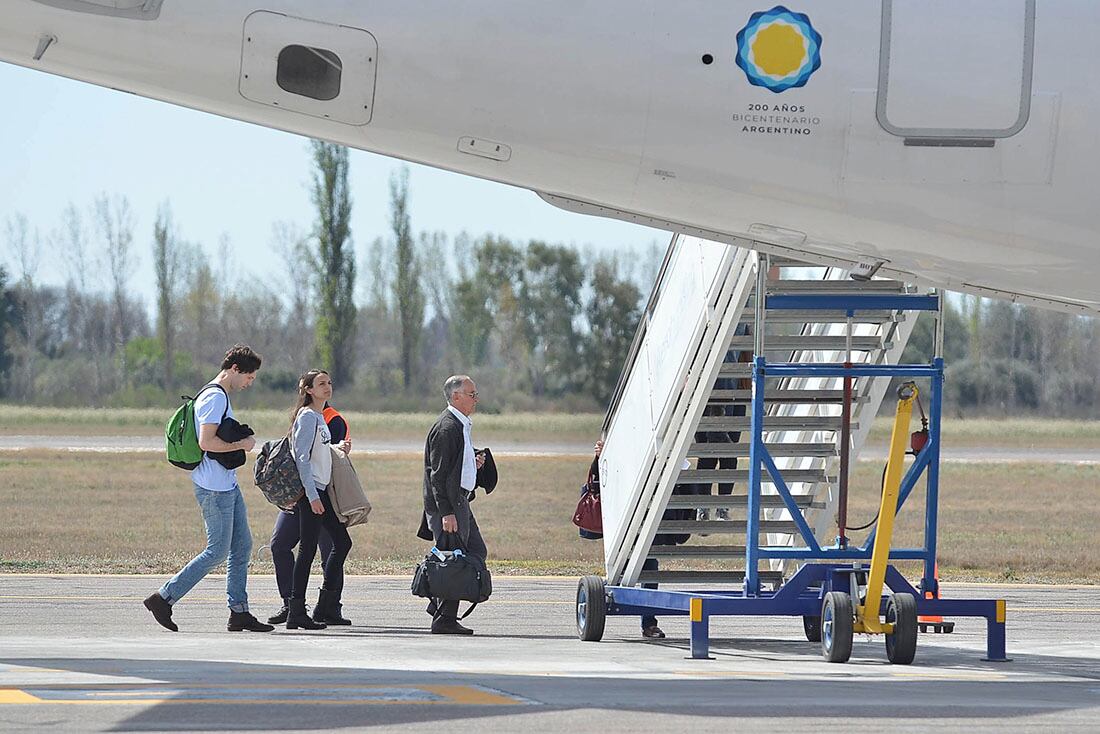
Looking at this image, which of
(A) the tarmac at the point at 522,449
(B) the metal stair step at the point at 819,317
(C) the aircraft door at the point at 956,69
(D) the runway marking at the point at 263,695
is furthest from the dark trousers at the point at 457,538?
(A) the tarmac at the point at 522,449

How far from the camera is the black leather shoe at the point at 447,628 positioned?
11.7m

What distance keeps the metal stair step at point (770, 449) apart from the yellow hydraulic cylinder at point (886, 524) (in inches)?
54.2

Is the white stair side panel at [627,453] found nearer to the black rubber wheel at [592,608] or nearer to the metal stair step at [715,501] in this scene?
the metal stair step at [715,501]

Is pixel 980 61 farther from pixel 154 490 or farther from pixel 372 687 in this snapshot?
pixel 154 490

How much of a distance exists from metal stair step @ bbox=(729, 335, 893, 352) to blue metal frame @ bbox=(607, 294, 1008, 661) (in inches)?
24.9

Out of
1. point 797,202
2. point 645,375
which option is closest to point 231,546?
point 645,375

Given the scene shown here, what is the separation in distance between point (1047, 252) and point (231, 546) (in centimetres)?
608

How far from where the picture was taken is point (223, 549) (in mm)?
11094

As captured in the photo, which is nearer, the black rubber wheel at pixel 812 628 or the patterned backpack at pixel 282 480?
the black rubber wheel at pixel 812 628

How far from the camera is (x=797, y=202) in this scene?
8914 millimetres

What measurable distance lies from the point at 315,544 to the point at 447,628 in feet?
4.01

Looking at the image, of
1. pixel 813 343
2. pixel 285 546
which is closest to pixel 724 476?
pixel 813 343

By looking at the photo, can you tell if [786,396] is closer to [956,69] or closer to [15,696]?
[956,69]

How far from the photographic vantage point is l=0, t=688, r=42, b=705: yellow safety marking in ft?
25.7
